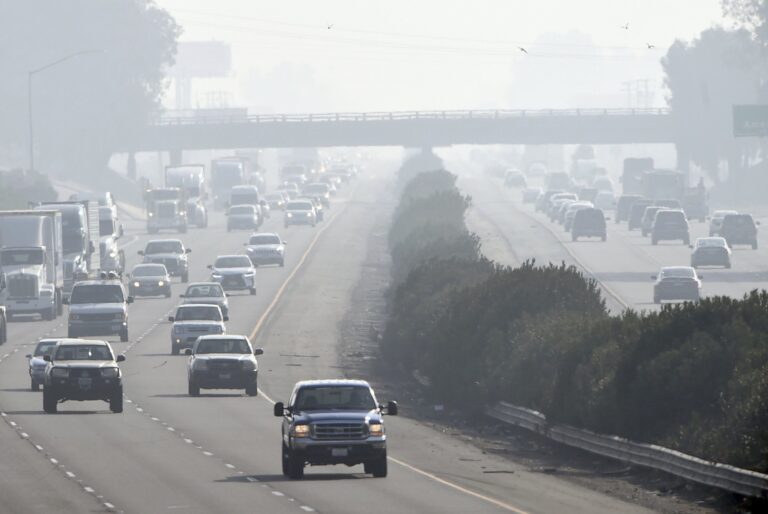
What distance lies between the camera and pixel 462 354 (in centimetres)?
4816

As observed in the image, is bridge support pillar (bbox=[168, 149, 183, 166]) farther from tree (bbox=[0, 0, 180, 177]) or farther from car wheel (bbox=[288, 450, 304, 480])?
car wheel (bbox=[288, 450, 304, 480])

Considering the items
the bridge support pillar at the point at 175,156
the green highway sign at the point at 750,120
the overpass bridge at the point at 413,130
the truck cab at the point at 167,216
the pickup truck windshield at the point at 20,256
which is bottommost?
the pickup truck windshield at the point at 20,256

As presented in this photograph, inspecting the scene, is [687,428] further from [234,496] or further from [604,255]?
[604,255]

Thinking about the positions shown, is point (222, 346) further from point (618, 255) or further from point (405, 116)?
point (405, 116)

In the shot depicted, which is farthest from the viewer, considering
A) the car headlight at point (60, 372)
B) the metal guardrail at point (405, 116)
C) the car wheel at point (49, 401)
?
the metal guardrail at point (405, 116)

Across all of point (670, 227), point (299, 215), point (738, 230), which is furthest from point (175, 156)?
point (738, 230)

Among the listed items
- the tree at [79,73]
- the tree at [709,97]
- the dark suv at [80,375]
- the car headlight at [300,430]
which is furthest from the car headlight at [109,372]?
the tree at [709,97]

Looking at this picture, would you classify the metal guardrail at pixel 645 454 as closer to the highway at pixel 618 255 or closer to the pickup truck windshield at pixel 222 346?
the pickup truck windshield at pixel 222 346

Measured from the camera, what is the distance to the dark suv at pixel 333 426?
93.5ft

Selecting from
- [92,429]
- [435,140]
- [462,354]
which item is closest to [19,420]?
[92,429]

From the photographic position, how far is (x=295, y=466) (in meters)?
29.3

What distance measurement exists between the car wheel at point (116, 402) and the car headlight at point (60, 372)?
115cm

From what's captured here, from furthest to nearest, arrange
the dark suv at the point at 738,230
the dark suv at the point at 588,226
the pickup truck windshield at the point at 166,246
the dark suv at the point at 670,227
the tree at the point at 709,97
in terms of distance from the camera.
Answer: the tree at the point at 709,97 < the dark suv at the point at 588,226 < the dark suv at the point at 670,227 < the dark suv at the point at 738,230 < the pickup truck windshield at the point at 166,246

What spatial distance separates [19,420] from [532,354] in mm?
11050
